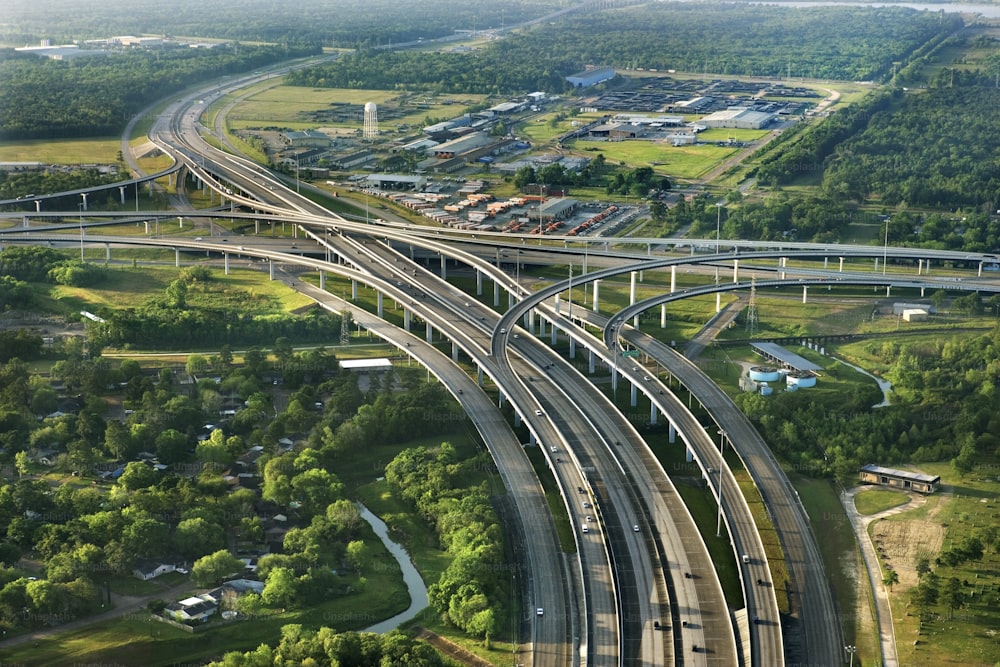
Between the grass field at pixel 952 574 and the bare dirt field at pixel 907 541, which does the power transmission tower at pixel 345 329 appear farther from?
the bare dirt field at pixel 907 541

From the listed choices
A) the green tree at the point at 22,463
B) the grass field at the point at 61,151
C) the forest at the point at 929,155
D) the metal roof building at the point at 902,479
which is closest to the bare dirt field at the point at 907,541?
the metal roof building at the point at 902,479

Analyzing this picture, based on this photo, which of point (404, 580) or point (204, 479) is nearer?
point (404, 580)

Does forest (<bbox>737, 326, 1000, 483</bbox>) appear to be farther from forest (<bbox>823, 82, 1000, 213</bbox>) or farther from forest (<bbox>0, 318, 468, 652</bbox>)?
forest (<bbox>823, 82, 1000, 213</bbox>)

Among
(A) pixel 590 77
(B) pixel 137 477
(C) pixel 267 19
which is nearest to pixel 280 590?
(B) pixel 137 477

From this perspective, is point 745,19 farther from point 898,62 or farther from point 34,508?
point 34,508

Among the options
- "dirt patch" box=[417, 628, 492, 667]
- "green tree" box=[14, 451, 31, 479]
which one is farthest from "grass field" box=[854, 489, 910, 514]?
"green tree" box=[14, 451, 31, 479]

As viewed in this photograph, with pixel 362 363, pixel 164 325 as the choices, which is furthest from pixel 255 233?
pixel 362 363

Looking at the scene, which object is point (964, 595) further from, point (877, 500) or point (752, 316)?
A: point (752, 316)
